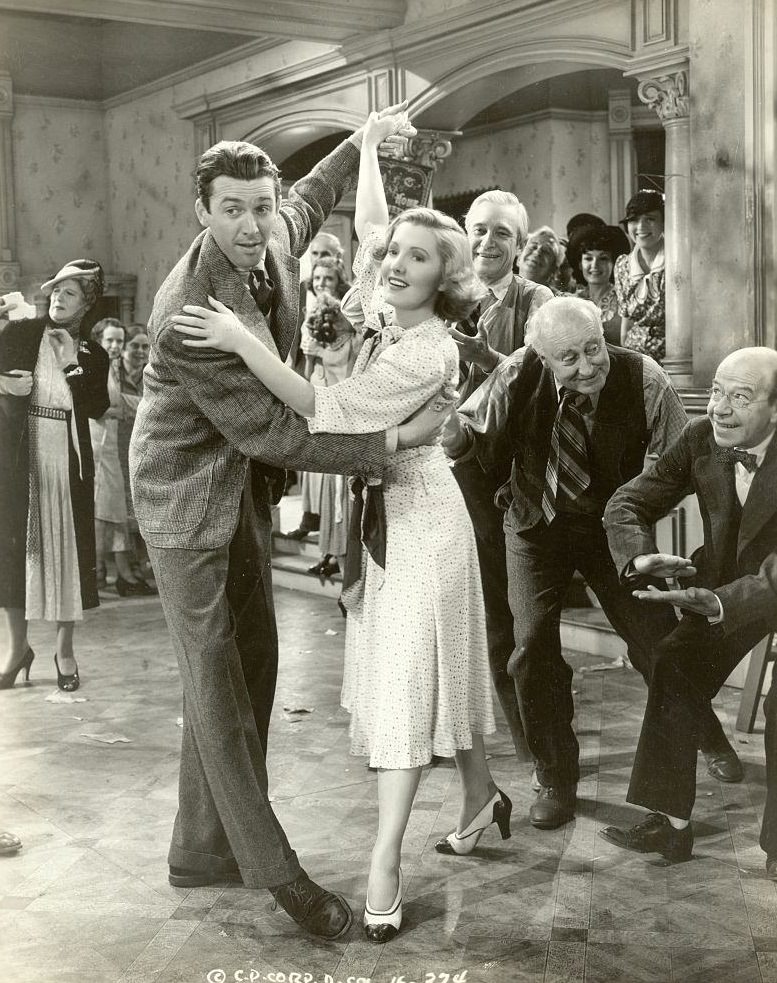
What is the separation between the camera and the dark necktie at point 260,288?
2.87 m

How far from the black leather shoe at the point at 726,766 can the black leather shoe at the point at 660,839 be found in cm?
52

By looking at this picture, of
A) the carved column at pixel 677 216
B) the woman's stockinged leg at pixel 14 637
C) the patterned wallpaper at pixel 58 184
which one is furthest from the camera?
the woman's stockinged leg at pixel 14 637

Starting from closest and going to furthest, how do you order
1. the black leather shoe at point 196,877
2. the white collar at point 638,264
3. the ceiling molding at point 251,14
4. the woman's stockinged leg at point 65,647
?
the black leather shoe at point 196,877, the white collar at point 638,264, the woman's stockinged leg at point 65,647, the ceiling molding at point 251,14

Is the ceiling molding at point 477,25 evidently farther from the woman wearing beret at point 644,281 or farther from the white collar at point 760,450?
the white collar at point 760,450

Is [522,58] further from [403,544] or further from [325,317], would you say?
[403,544]

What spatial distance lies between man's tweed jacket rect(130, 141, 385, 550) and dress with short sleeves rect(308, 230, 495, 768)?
0.15 meters

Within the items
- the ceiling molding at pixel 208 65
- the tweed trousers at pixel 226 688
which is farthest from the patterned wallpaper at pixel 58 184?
the tweed trousers at pixel 226 688

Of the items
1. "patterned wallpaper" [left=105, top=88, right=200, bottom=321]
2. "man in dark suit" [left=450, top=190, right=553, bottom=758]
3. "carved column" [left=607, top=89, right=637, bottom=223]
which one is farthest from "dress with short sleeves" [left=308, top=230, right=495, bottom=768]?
"carved column" [left=607, top=89, right=637, bottom=223]

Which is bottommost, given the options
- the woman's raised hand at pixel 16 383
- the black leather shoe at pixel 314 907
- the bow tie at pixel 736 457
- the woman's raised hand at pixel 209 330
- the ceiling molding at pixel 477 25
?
the black leather shoe at pixel 314 907

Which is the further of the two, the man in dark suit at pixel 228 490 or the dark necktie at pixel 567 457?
the dark necktie at pixel 567 457

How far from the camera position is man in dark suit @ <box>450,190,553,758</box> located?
3.83m

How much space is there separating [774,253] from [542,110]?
804 centimetres

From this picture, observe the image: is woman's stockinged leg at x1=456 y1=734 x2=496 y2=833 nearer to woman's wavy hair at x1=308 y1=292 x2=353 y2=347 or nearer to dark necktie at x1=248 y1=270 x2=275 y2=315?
dark necktie at x1=248 y1=270 x2=275 y2=315

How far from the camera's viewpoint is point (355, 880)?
3.14 meters
